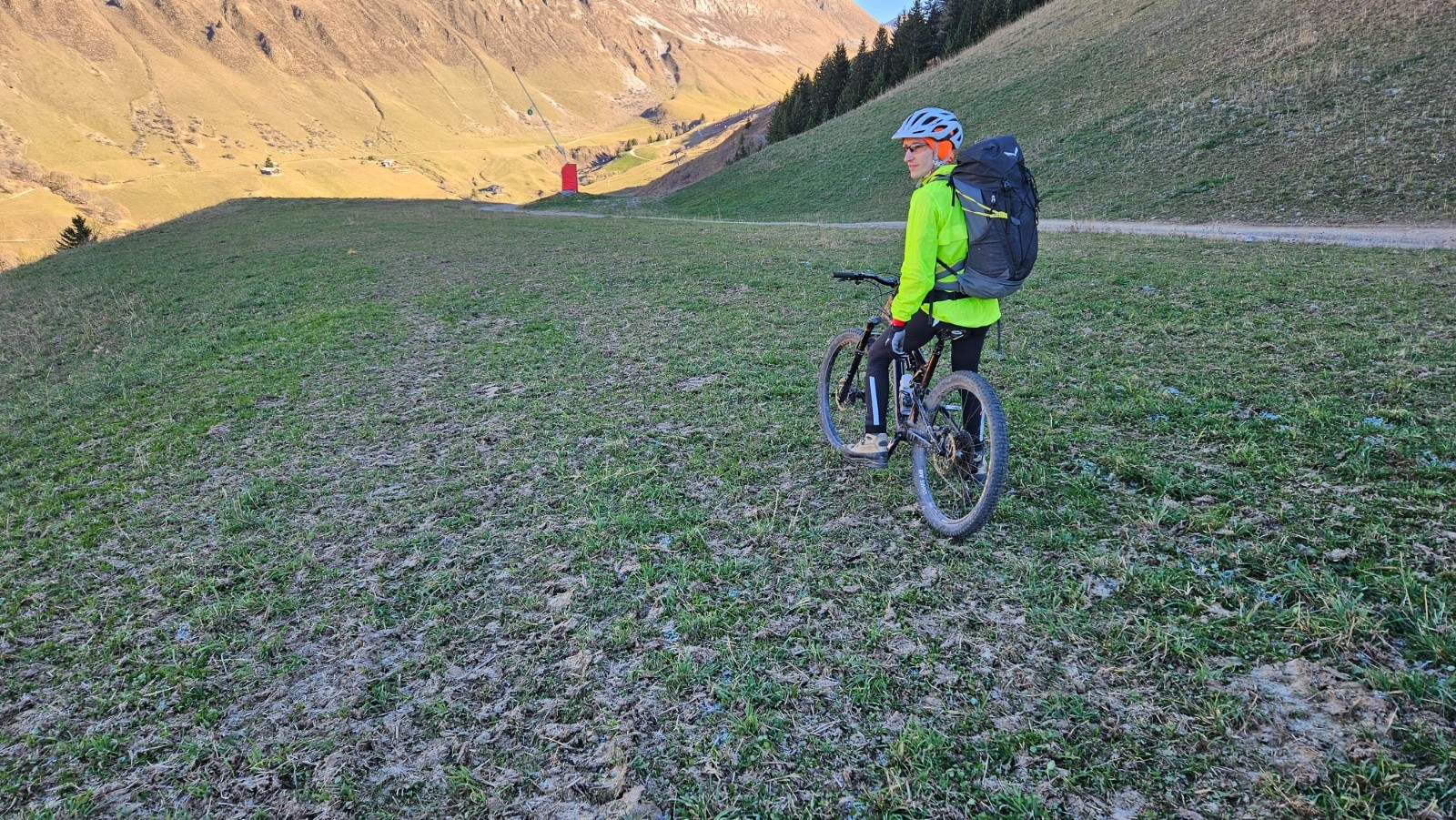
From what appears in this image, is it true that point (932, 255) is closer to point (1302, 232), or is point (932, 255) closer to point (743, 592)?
point (743, 592)

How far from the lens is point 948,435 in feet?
14.3

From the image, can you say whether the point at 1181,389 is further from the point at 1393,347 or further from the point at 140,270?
the point at 140,270

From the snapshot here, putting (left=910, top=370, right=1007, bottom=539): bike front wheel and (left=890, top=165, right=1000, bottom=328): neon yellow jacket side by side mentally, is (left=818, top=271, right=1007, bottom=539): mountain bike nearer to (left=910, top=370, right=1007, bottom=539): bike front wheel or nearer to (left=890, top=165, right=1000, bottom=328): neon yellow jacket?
(left=910, top=370, right=1007, bottom=539): bike front wheel

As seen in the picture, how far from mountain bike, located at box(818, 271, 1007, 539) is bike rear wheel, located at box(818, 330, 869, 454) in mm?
349

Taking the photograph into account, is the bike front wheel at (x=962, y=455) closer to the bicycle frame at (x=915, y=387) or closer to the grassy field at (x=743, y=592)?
the bicycle frame at (x=915, y=387)

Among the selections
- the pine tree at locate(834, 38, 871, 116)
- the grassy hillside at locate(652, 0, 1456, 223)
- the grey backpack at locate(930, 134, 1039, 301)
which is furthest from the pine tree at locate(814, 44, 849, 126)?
the grey backpack at locate(930, 134, 1039, 301)

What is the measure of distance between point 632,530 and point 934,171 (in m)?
3.19

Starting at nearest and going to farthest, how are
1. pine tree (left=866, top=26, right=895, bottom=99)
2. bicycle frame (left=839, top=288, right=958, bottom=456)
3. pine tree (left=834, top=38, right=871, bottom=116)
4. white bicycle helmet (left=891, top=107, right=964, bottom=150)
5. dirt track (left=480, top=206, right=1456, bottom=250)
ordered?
white bicycle helmet (left=891, top=107, right=964, bottom=150) < bicycle frame (left=839, top=288, right=958, bottom=456) < dirt track (left=480, top=206, right=1456, bottom=250) < pine tree (left=866, top=26, right=895, bottom=99) < pine tree (left=834, top=38, right=871, bottom=116)

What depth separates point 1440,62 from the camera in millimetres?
21344

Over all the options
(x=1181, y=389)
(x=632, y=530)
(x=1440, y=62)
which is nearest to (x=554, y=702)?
(x=632, y=530)

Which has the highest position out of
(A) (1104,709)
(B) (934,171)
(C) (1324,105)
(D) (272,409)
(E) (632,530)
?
(C) (1324,105)

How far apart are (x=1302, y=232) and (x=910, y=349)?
16597mm

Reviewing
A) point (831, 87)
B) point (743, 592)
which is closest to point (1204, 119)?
point (743, 592)

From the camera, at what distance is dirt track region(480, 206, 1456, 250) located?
1286cm
